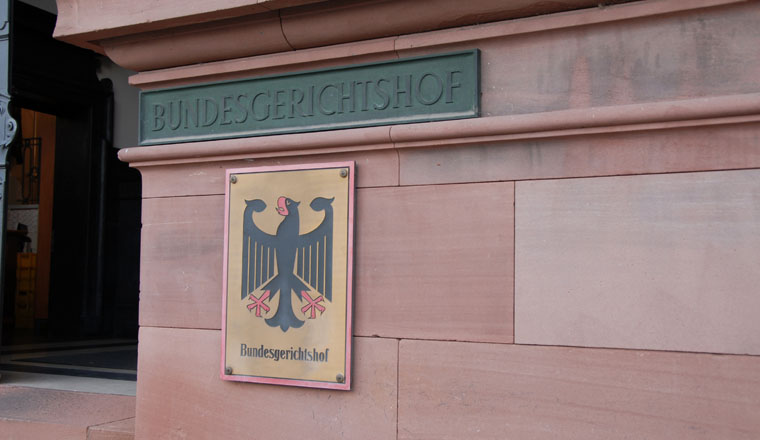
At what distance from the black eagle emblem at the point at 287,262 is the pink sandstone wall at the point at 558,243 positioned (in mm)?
187

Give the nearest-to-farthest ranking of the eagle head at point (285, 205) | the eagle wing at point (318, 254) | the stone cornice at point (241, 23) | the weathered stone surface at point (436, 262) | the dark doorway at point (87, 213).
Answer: the weathered stone surface at point (436, 262)
the stone cornice at point (241, 23)
the eagle wing at point (318, 254)
the eagle head at point (285, 205)
the dark doorway at point (87, 213)

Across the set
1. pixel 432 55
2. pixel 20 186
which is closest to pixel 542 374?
pixel 432 55

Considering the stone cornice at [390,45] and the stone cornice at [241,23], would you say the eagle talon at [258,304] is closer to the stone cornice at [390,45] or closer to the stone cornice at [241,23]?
the stone cornice at [390,45]

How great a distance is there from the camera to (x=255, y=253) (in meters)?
3.62

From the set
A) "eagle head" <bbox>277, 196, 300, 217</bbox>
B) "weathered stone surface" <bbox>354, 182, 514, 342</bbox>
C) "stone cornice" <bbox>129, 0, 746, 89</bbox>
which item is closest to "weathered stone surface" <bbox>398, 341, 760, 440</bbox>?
"weathered stone surface" <bbox>354, 182, 514, 342</bbox>

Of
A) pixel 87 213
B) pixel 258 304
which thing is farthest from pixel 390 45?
pixel 87 213

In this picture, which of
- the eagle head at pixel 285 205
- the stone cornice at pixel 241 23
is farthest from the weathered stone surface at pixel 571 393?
the stone cornice at pixel 241 23

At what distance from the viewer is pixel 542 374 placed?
9.89 ft

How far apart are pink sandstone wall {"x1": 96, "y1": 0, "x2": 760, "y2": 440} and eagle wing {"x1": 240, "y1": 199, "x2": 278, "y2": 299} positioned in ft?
0.82

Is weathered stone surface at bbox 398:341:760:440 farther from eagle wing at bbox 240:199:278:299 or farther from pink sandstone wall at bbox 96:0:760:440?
eagle wing at bbox 240:199:278:299

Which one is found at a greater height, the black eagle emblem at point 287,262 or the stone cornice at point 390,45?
the stone cornice at point 390,45

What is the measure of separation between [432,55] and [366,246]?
90 centimetres

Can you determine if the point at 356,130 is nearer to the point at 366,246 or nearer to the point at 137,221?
the point at 366,246

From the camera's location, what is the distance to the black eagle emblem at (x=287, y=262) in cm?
346
